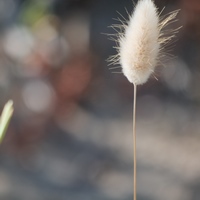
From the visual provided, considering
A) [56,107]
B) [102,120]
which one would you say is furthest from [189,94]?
[56,107]

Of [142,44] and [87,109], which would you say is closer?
[142,44]

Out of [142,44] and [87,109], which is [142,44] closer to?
[142,44]

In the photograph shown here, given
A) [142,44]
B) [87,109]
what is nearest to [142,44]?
[142,44]

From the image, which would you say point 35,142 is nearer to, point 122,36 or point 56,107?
point 56,107

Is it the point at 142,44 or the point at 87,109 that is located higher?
the point at 87,109

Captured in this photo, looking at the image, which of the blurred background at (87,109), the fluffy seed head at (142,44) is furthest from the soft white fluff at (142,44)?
the blurred background at (87,109)

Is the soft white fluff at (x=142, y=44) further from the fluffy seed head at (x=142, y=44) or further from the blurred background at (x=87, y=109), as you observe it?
the blurred background at (x=87, y=109)

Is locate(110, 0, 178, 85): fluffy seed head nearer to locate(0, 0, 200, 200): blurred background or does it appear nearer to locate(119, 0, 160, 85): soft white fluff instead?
locate(119, 0, 160, 85): soft white fluff
